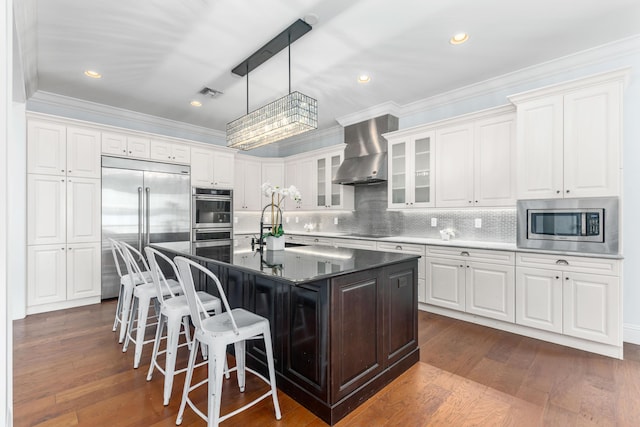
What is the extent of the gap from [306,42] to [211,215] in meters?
3.39

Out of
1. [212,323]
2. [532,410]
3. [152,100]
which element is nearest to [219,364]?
[212,323]

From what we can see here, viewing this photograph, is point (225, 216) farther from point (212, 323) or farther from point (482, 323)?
point (482, 323)

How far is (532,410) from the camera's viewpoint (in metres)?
1.98

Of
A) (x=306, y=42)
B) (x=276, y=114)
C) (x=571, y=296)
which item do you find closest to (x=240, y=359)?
(x=276, y=114)

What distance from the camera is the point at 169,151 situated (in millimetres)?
4910

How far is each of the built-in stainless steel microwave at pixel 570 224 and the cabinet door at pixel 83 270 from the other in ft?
17.8

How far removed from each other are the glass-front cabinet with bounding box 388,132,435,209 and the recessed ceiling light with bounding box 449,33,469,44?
4.38 feet

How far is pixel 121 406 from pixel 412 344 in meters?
2.19

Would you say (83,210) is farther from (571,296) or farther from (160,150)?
(571,296)

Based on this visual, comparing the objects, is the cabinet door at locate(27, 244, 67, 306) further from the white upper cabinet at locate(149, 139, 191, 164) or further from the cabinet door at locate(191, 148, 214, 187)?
the cabinet door at locate(191, 148, 214, 187)

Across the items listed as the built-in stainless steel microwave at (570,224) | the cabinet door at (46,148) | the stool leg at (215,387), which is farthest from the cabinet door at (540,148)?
the cabinet door at (46,148)

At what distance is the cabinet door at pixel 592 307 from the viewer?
2658 millimetres

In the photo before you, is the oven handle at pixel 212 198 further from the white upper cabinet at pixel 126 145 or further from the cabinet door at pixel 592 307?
the cabinet door at pixel 592 307

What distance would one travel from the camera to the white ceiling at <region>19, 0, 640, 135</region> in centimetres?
252
